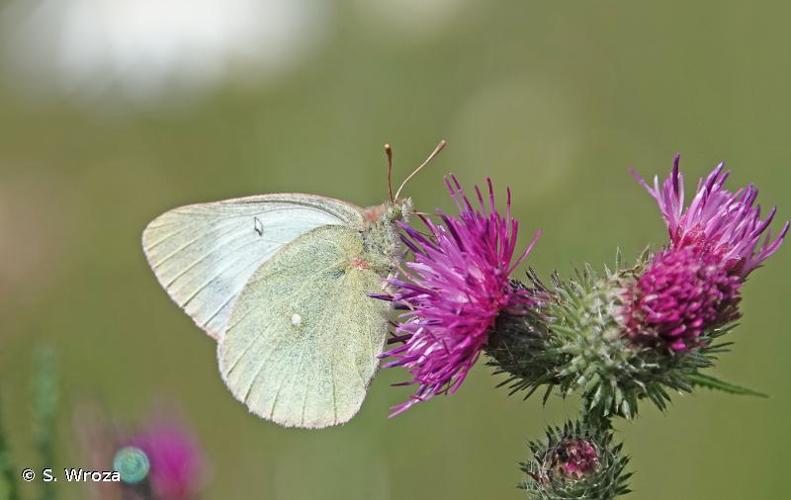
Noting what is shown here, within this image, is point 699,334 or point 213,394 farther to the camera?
point 213,394

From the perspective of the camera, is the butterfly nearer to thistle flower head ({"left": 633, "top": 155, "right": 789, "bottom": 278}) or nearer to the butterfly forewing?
the butterfly forewing

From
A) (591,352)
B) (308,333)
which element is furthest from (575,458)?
(308,333)

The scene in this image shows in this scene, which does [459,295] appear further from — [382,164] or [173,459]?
[382,164]

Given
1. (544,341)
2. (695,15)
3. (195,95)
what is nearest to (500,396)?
(544,341)

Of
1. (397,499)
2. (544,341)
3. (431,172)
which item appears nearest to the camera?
(544,341)

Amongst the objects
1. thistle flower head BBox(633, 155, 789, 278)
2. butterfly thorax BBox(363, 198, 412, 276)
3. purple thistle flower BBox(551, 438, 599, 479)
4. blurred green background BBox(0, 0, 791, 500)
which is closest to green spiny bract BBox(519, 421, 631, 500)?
purple thistle flower BBox(551, 438, 599, 479)

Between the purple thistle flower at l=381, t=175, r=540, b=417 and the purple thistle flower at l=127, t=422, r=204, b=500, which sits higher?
the purple thistle flower at l=381, t=175, r=540, b=417

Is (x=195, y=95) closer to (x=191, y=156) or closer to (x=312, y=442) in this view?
(x=191, y=156)
